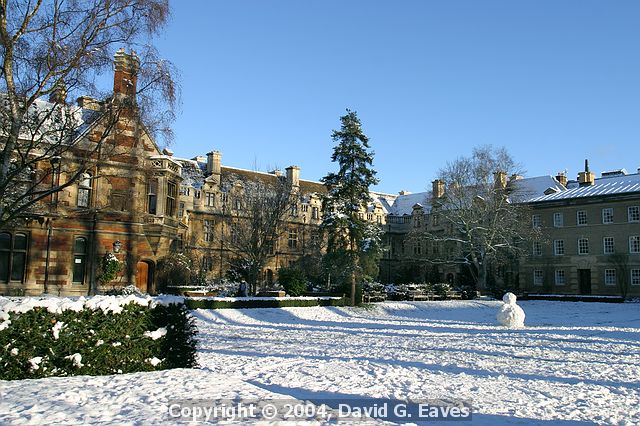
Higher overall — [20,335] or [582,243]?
[582,243]

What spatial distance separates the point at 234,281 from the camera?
144ft

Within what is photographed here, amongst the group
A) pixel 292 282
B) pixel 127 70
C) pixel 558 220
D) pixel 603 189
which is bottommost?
pixel 292 282

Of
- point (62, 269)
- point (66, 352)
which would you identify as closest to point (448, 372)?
point (66, 352)

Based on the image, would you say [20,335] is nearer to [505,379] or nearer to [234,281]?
[505,379]

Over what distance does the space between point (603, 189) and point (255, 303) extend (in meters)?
36.2

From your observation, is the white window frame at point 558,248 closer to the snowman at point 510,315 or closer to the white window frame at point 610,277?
the white window frame at point 610,277

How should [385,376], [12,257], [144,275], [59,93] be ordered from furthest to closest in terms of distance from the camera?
[144,275]
[12,257]
[59,93]
[385,376]

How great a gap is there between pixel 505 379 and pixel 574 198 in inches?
1705

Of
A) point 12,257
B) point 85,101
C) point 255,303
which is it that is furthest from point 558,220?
point 85,101

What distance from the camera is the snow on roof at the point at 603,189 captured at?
47281mm

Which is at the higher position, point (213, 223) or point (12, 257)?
point (213, 223)

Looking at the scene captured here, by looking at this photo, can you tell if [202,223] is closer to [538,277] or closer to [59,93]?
[538,277]

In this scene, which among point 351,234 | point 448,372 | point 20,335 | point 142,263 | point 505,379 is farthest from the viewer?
point 351,234

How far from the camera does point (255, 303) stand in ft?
88.9
